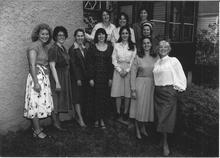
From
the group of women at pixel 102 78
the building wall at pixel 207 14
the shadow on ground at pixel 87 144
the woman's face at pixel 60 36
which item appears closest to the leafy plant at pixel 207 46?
the building wall at pixel 207 14

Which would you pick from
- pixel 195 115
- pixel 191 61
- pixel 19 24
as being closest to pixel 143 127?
pixel 195 115

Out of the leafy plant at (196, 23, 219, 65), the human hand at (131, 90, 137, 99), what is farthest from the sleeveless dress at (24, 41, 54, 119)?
the leafy plant at (196, 23, 219, 65)

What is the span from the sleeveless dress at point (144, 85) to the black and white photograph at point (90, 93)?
17mm

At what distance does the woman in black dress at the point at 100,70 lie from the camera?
4602 mm

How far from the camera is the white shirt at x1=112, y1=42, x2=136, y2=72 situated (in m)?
4.68

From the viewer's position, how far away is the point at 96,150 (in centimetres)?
414

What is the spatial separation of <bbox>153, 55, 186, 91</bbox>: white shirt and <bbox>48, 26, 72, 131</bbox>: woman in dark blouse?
158 centimetres

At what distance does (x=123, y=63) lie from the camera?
4738 mm

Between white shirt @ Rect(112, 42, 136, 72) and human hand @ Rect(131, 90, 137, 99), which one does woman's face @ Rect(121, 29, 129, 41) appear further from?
human hand @ Rect(131, 90, 137, 99)

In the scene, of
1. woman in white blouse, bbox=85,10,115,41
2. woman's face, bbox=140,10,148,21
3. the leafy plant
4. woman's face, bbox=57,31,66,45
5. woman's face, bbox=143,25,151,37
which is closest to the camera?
woman's face, bbox=57,31,66,45

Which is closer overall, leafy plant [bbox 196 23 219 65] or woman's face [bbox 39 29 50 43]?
woman's face [bbox 39 29 50 43]

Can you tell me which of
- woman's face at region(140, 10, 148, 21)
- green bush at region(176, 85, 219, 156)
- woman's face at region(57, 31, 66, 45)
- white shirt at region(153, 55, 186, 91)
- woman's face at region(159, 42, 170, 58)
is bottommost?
green bush at region(176, 85, 219, 156)

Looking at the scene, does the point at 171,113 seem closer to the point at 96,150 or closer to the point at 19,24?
the point at 96,150

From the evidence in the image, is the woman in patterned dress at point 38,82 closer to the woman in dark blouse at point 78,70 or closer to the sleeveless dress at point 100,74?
the woman in dark blouse at point 78,70
